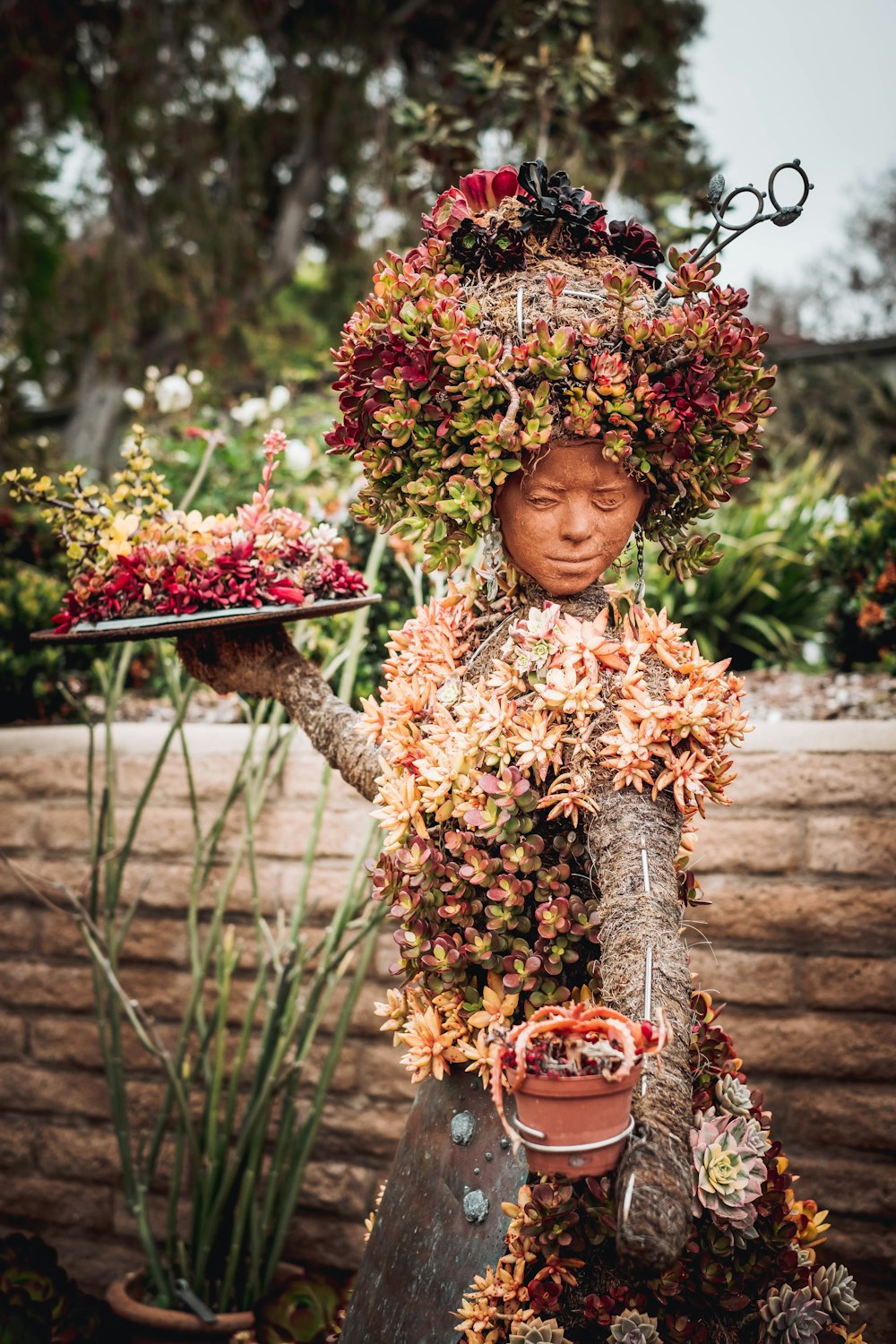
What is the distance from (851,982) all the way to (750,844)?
371mm

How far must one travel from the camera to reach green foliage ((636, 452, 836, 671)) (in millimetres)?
3928

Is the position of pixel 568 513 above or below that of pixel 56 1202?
above

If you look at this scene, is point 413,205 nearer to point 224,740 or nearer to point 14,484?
point 224,740

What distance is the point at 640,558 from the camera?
60.1 inches

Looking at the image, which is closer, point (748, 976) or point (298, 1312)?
point (298, 1312)

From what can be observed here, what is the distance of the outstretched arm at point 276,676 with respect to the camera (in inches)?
68.6

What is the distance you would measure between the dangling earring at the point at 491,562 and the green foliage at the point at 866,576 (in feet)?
6.98

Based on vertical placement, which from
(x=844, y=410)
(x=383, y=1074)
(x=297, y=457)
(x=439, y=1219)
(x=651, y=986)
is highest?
(x=844, y=410)

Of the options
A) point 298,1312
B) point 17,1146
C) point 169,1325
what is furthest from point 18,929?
point 298,1312

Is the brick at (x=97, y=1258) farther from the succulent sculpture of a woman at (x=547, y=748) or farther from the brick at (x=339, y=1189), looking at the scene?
the succulent sculpture of a woman at (x=547, y=748)

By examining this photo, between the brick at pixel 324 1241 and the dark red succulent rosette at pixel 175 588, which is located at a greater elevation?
the dark red succulent rosette at pixel 175 588

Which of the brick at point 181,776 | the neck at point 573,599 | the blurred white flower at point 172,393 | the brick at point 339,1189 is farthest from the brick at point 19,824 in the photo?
the neck at point 573,599

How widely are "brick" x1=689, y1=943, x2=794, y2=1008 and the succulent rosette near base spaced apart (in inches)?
52.9

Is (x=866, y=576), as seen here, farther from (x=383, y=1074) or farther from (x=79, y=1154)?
(x=79, y=1154)
